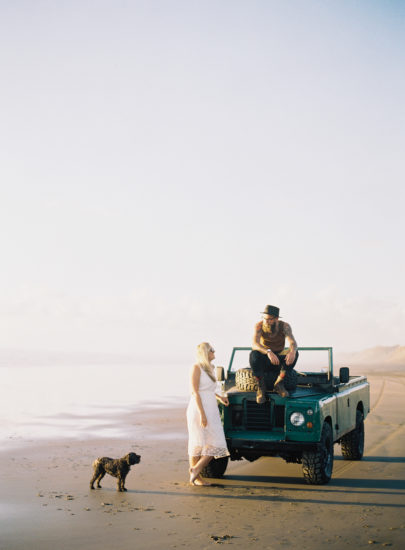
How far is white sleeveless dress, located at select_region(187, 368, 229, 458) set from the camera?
949 centimetres

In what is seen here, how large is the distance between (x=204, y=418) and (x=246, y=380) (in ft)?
3.62

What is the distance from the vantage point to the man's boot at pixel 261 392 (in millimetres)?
9953

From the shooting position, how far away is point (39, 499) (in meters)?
8.95

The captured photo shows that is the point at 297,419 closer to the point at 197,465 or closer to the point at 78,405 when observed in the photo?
the point at 197,465

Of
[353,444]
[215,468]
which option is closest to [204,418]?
[215,468]

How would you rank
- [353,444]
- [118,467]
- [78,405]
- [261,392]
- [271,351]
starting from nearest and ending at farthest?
[118,467], [261,392], [271,351], [353,444], [78,405]

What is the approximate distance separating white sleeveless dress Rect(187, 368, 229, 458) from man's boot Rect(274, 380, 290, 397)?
0.97m

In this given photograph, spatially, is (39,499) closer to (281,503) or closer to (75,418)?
(281,503)

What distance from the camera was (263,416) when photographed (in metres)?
10.1

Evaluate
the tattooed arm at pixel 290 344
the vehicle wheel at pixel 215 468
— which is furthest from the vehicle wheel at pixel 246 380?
the vehicle wheel at pixel 215 468

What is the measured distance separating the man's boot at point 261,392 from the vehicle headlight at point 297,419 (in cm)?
52

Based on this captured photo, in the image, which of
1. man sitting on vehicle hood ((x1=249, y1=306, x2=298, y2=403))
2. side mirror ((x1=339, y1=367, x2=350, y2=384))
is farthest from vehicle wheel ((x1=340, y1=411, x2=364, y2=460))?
man sitting on vehicle hood ((x1=249, y1=306, x2=298, y2=403))

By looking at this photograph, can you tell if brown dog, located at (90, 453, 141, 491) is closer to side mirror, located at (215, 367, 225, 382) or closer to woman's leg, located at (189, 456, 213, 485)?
woman's leg, located at (189, 456, 213, 485)

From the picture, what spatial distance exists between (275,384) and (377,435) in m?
6.92
